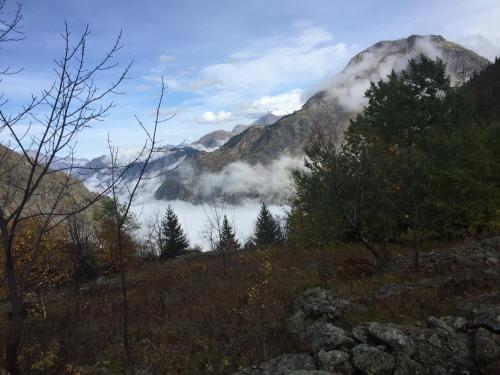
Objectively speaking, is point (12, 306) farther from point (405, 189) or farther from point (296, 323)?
point (405, 189)

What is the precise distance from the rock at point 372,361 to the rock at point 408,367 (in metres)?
0.11

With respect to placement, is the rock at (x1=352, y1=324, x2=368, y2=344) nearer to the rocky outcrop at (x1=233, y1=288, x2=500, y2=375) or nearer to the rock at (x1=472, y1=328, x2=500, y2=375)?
the rocky outcrop at (x1=233, y1=288, x2=500, y2=375)

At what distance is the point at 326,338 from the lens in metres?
8.14

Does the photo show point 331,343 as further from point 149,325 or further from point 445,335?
point 149,325

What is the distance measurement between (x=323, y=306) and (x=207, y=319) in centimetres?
447

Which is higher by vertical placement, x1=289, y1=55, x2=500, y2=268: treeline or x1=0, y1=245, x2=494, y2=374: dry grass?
x1=289, y1=55, x2=500, y2=268: treeline

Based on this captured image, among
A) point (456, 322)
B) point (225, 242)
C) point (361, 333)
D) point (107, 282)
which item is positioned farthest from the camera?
point (225, 242)

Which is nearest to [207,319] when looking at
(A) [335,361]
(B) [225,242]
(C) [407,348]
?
(A) [335,361]

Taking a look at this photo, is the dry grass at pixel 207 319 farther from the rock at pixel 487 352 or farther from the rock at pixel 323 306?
the rock at pixel 487 352

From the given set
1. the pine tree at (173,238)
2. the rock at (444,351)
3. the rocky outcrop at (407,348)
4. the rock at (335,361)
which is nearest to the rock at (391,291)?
the rocky outcrop at (407,348)

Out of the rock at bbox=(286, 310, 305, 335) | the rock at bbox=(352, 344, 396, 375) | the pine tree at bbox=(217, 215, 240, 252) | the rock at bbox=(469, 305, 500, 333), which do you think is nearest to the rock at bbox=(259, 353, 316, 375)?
the rock at bbox=(352, 344, 396, 375)

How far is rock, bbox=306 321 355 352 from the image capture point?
25.9 ft

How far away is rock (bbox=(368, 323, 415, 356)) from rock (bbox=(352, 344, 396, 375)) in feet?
1.13

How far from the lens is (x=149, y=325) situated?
13422 mm
